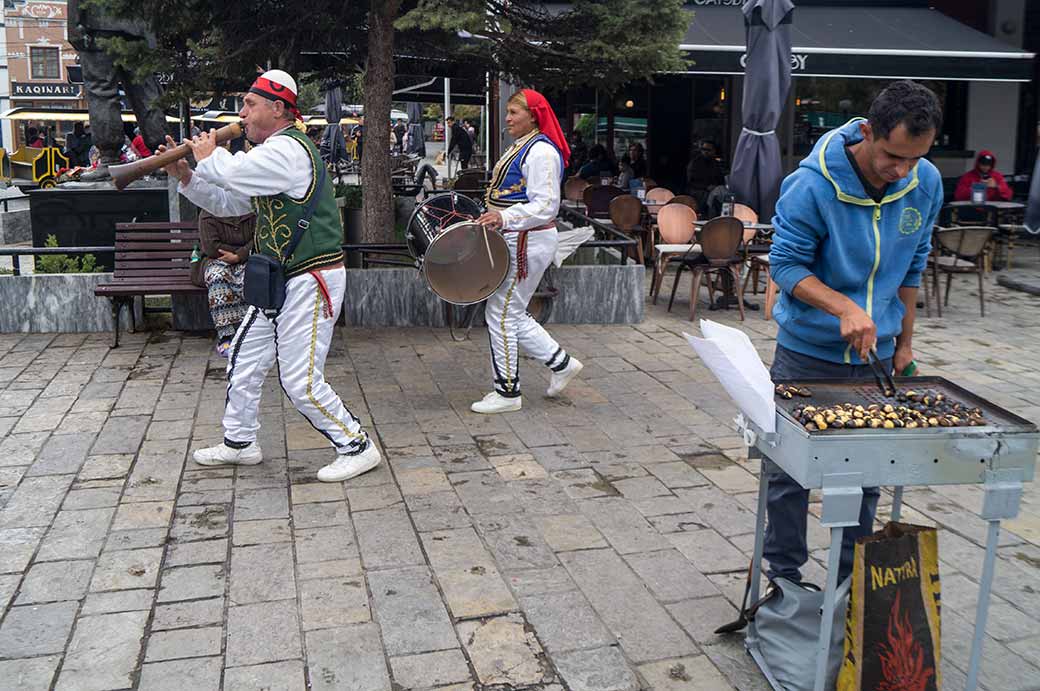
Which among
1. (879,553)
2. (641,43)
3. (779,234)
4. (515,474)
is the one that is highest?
(641,43)

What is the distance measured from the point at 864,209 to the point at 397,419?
3740 millimetres

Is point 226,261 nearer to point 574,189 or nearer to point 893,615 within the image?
point 893,615

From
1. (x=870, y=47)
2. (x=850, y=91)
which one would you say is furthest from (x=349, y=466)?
(x=850, y=91)

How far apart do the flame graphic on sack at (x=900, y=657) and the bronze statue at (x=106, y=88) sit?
29.4 ft

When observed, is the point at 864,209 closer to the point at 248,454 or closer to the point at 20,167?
the point at 248,454

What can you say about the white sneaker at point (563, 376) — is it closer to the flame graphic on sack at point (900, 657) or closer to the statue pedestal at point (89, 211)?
the flame graphic on sack at point (900, 657)

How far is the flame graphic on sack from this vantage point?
306cm

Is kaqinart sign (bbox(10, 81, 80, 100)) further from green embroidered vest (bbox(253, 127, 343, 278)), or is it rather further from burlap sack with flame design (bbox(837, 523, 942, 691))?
burlap sack with flame design (bbox(837, 523, 942, 691))

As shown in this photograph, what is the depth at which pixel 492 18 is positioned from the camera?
28.2ft

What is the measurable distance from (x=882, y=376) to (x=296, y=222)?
285 cm

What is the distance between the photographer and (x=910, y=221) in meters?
3.35

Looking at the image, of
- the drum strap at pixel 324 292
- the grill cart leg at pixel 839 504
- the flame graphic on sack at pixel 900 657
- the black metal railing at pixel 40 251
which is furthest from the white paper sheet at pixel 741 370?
the black metal railing at pixel 40 251

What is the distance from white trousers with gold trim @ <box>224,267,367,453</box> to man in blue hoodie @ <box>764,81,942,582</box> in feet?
7.90

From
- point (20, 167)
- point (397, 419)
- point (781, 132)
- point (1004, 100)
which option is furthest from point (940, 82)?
point (20, 167)
